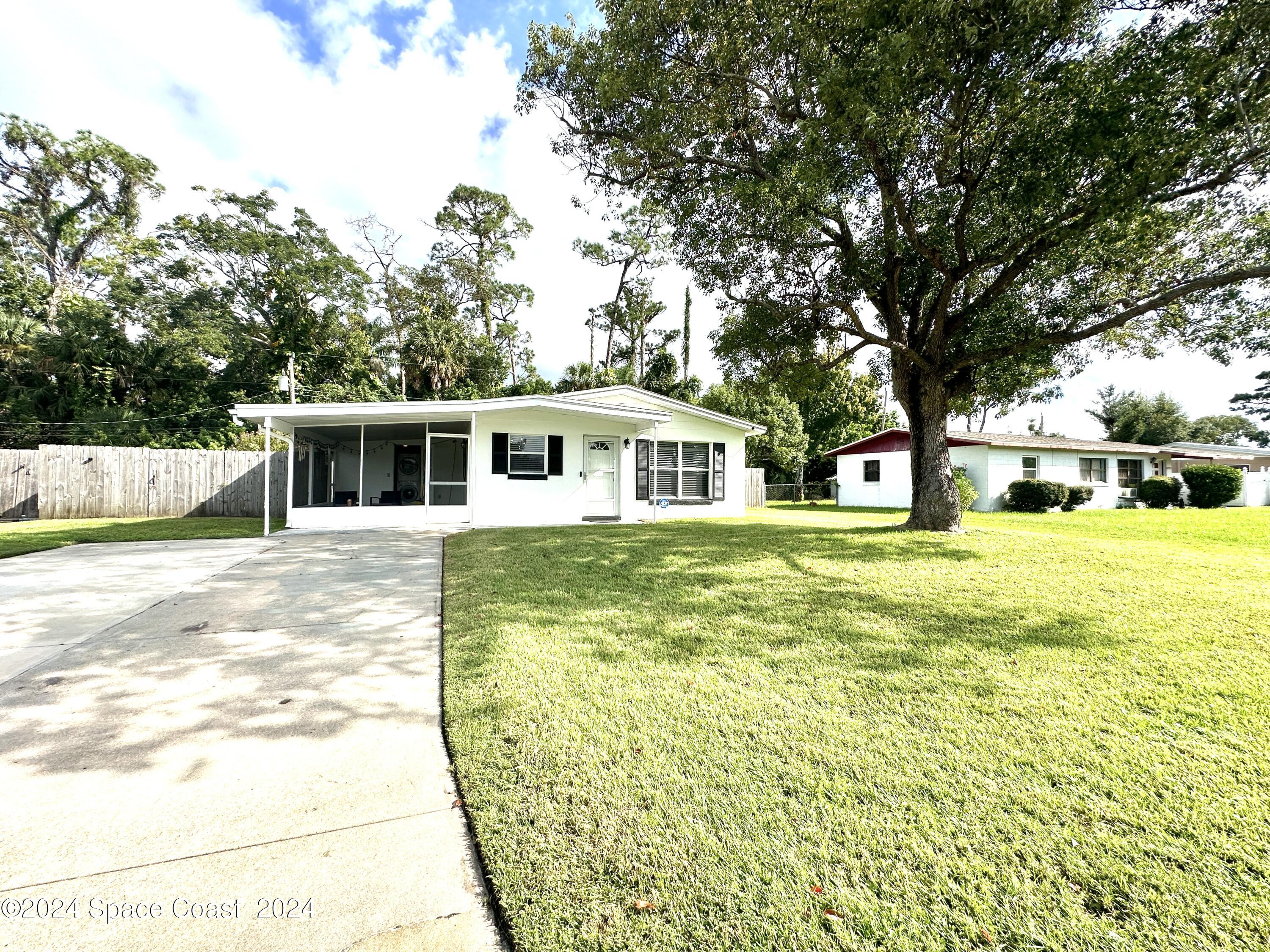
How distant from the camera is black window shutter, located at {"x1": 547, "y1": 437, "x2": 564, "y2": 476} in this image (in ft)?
38.4

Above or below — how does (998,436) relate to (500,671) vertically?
above

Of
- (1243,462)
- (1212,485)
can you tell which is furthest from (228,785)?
(1243,462)

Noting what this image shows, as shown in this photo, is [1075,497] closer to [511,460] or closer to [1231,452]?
[1231,452]

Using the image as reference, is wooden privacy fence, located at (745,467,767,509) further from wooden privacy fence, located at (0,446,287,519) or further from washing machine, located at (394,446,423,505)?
wooden privacy fence, located at (0,446,287,519)

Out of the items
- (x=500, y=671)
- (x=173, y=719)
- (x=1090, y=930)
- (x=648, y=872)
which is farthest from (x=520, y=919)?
(x=173, y=719)

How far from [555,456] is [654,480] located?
103 inches

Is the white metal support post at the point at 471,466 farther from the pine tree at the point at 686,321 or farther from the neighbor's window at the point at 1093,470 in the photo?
the neighbor's window at the point at 1093,470

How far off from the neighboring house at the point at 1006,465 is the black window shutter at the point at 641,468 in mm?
11471

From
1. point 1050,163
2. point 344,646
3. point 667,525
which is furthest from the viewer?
point 667,525

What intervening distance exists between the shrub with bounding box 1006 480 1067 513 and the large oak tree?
30.4 feet

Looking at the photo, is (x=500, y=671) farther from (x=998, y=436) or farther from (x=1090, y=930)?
(x=998, y=436)

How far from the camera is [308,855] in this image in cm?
174

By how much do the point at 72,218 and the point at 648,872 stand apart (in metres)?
34.3

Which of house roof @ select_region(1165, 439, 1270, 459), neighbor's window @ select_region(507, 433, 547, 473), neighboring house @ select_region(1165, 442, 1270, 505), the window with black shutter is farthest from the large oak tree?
house roof @ select_region(1165, 439, 1270, 459)
